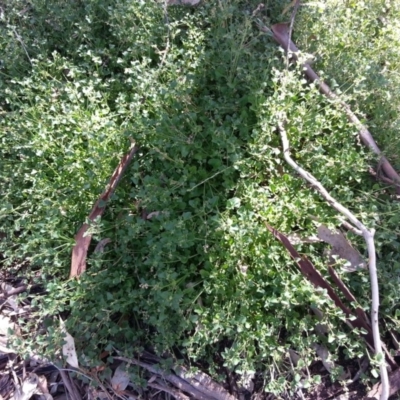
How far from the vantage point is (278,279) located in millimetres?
2361

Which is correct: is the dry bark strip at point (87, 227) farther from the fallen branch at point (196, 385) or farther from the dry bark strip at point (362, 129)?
the dry bark strip at point (362, 129)

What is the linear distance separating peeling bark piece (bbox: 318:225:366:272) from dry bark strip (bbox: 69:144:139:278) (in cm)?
118

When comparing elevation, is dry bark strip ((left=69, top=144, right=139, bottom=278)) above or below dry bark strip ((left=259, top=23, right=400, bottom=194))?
below

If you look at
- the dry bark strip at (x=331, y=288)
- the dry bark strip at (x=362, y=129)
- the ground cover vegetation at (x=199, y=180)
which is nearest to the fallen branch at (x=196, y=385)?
the ground cover vegetation at (x=199, y=180)

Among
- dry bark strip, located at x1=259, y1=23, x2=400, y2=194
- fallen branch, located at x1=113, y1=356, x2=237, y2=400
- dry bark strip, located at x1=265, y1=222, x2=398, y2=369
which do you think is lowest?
fallen branch, located at x1=113, y1=356, x2=237, y2=400

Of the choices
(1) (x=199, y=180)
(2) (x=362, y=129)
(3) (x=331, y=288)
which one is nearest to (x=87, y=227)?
(1) (x=199, y=180)

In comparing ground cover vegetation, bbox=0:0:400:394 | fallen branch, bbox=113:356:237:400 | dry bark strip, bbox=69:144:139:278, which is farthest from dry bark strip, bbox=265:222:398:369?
dry bark strip, bbox=69:144:139:278

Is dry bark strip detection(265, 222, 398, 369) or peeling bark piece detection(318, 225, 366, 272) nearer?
dry bark strip detection(265, 222, 398, 369)

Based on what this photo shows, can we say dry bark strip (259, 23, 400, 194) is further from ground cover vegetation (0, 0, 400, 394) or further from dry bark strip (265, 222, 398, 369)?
dry bark strip (265, 222, 398, 369)

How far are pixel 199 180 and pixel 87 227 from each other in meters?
0.69

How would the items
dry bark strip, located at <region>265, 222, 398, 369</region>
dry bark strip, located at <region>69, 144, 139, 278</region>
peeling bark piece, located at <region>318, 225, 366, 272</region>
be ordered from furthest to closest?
dry bark strip, located at <region>69, 144, 139, 278</region>
peeling bark piece, located at <region>318, 225, 366, 272</region>
dry bark strip, located at <region>265, 222, 398, 369</region>

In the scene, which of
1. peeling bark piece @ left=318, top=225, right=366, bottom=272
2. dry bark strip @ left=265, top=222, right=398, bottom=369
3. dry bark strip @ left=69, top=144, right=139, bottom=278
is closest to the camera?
dry bark strip @ left=265, top=222, right=398, bottom=369

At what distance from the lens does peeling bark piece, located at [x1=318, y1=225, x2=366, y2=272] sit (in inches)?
97.6

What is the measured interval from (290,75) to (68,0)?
183 centimetres
